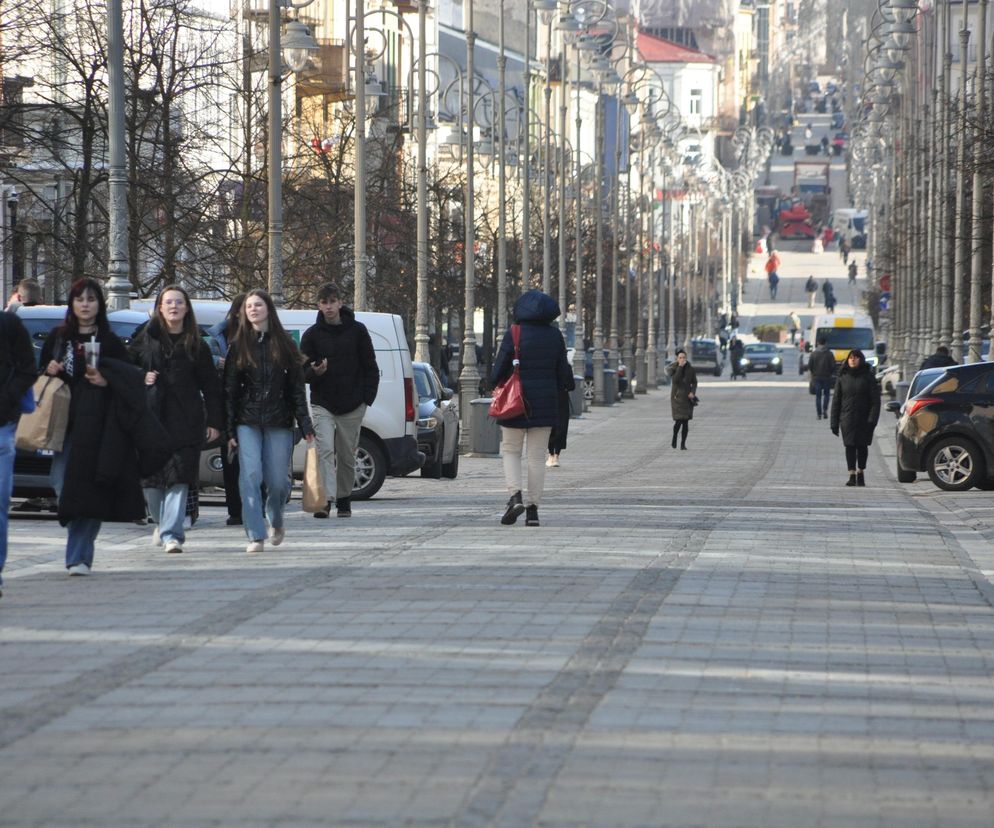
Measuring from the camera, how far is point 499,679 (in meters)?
9.29

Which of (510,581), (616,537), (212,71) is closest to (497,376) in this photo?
(616,537)

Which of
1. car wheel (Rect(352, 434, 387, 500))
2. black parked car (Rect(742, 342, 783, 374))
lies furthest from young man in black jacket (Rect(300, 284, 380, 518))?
black parked car (Rect(742, 342, 783, 374))

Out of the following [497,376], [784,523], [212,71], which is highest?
[212,71]

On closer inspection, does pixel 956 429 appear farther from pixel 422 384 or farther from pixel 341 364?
pixel 341 364

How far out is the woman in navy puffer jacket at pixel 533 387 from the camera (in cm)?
1778

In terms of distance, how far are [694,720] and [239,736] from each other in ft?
5.21

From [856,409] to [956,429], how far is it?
1569 mm

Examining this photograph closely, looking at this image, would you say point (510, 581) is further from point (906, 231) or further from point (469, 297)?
point (906, 231)

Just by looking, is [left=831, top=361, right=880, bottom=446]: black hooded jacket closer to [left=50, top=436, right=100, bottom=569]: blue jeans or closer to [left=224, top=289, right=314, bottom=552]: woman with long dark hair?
[left=224, top=289, right=314, bottom=552]: woman with long dark hair

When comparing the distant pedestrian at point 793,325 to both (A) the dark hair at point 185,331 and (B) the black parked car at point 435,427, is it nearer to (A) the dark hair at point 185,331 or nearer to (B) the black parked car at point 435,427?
(B) the black parked car at point 435,427

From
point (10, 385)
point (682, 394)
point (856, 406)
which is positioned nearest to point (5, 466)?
point (10, 385)

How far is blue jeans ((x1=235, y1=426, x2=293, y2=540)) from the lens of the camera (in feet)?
50.4

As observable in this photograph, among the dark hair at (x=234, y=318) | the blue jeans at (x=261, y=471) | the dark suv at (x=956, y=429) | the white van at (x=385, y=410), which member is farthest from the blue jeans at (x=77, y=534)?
the dark suv at (x=956, y=429)

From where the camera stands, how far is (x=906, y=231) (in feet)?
253
